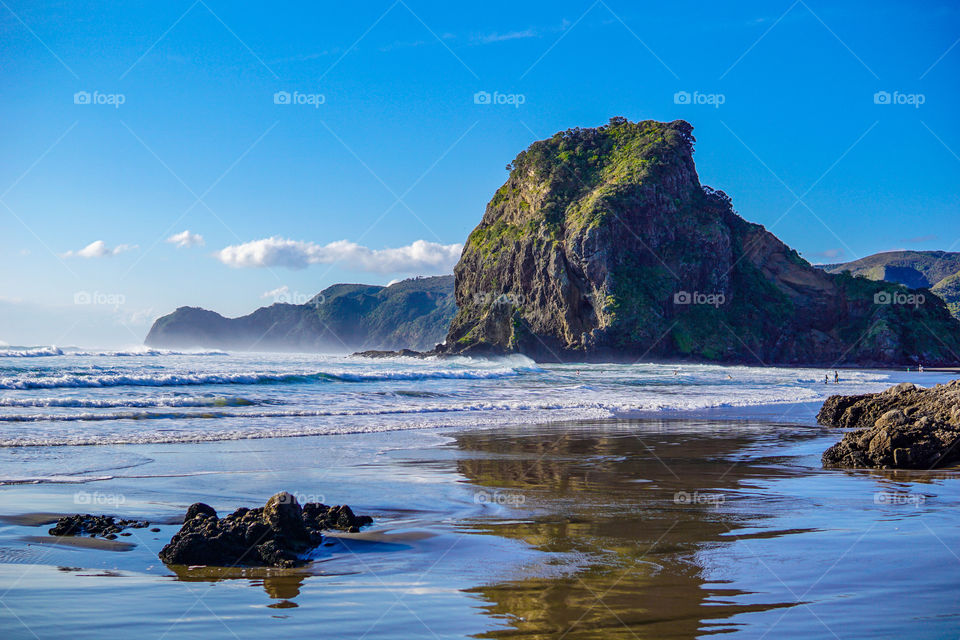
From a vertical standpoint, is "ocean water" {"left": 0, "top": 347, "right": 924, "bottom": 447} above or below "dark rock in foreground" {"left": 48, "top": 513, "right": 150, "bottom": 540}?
above

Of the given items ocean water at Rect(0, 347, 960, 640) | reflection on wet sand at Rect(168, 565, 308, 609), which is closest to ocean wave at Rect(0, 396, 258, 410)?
ocean water at Rect(0, 347, 960, 640)

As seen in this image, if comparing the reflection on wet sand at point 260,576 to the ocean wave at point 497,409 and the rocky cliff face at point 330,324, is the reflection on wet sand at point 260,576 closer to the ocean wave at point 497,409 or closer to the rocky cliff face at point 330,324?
the ocean wave at point 497,409

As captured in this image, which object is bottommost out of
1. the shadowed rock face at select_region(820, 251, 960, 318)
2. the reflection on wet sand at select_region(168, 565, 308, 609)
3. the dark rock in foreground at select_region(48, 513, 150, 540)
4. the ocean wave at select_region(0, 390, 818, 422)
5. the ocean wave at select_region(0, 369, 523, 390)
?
the reflection on wet sand at select_region(168, 565, 308, 609)

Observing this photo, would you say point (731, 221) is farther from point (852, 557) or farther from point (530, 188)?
point (852, 557)

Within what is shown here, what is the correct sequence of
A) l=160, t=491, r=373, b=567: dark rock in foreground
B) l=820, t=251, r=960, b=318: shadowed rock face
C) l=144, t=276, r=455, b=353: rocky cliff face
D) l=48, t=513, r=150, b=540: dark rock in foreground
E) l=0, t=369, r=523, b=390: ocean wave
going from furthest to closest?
l=144, t=276, r=455, b=353: rocky cliff face → l=820, t=251, r=960, b=318: shadowed rock face → l=0, t=369, r=523, b=390: ocean wave → l=48, t=513, r=150, b=540: dark rock in foreground → l=160, t=491, r=373, b=567: dark rock in foreground

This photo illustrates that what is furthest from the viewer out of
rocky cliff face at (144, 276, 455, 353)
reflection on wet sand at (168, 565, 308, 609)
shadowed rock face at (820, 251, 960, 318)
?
rocky cliff face at (144, 276, 455, 353)

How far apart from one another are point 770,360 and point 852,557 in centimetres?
7174

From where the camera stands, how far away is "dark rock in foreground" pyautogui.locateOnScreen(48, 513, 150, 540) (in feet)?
18.5

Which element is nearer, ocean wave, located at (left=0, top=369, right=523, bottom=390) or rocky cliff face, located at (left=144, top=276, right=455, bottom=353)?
ocean wave, located at (left=0, top=369, right=523, bottom=390)

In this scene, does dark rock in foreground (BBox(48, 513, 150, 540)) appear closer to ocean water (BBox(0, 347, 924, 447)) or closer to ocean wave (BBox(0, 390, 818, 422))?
ocean water (BBox(0, 347, 924, 447))

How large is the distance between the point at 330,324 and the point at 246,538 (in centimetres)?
14640

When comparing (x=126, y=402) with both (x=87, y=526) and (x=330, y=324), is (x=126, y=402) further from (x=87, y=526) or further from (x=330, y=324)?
(x=330, y=324)

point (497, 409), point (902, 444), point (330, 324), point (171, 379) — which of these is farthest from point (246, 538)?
point (330, 324)

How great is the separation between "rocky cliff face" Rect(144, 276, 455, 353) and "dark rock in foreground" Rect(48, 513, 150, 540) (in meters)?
128
